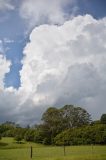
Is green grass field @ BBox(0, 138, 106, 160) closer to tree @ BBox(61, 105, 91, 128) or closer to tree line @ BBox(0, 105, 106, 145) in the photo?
tree line @ BBox(0, 105, 106, 145)

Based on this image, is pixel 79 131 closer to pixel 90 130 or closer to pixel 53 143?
pixel 90 130

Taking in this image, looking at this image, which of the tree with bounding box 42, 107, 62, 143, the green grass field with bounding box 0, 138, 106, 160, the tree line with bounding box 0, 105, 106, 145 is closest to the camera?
the green grass field with bounding box 0, 138, 106, 160

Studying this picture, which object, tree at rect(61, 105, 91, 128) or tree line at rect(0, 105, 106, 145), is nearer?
tree line at rect(0, 105, 106, 145)

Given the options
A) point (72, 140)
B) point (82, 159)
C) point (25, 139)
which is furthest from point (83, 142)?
point (82, 159)

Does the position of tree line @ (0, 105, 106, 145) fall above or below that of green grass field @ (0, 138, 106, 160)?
above

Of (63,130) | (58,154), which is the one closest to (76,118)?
(63,130)

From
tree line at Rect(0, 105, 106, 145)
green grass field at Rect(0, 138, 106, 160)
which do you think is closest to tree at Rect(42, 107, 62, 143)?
tree line at Rect(0, 105, 106, 145)

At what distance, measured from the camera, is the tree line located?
88.9 m

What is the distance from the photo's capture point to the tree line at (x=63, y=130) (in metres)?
88.9

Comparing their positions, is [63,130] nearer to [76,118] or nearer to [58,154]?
[76,118]

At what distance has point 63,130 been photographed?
10862cm

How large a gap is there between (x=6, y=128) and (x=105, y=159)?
92602 millimetres

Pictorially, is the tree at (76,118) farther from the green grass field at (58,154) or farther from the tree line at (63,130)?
the green grass field at (58,154)

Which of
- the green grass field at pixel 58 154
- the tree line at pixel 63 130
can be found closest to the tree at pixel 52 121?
the tree line at pixel 63 130
